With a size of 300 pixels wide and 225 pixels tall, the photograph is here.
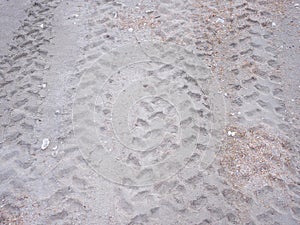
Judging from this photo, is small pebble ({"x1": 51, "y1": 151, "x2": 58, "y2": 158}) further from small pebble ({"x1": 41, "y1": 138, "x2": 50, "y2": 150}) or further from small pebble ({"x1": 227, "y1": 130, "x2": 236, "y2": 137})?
small pebble ({"x1": 227, "y1": 130, "x2": 236, "y2": 137})

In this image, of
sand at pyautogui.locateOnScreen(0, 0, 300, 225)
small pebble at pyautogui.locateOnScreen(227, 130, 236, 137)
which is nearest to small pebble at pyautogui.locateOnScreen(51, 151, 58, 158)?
sand at pyautogui.locateOnScreen(0, 0, 300, 225)

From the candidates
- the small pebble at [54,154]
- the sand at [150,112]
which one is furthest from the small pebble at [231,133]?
the small pebble at [54,154]

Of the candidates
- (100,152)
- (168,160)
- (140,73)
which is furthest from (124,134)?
(140,73)

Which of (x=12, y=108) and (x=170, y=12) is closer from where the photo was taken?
(x=12, y=108)

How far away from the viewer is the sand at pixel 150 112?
230 centimetres

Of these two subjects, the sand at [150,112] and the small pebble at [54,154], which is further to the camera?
the small pebble at [54,154]

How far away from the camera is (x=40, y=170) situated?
8.05 ft

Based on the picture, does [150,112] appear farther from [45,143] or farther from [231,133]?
[45,143]

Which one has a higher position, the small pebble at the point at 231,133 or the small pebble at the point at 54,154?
the small pebble at the point at 54,154

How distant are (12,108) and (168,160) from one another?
50.7 inches

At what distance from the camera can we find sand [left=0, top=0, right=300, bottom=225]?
230 centimetres

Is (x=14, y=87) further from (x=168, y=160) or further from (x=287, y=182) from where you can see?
(x=287, y=182)

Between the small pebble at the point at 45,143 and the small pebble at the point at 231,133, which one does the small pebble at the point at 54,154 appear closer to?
the small pebble at the point at 45,143

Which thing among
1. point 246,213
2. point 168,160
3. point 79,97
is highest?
point 79,97
